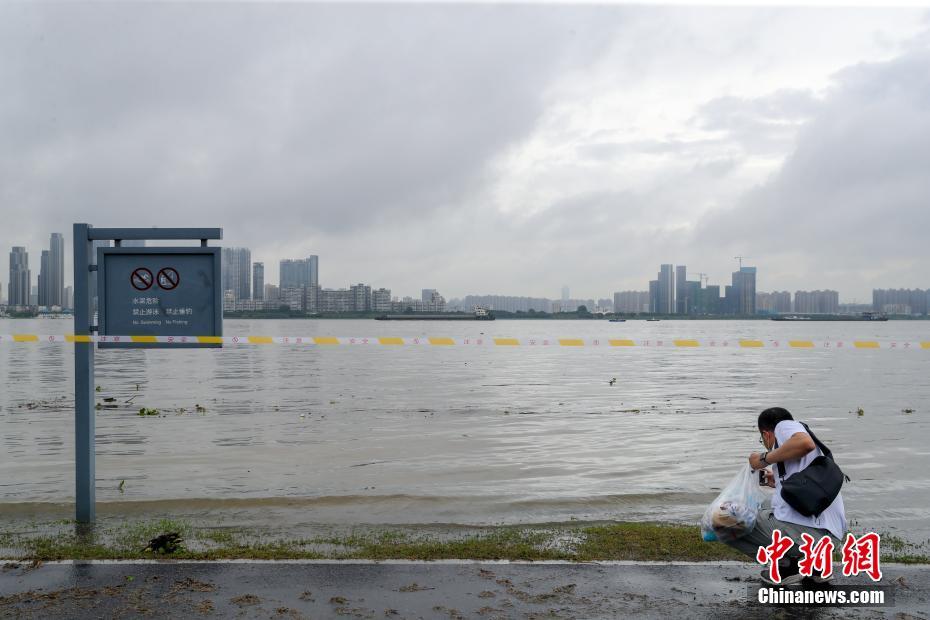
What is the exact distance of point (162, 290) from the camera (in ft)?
25.4

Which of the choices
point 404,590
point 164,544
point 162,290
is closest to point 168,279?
point 162,290

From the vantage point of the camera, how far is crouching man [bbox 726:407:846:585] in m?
5.46

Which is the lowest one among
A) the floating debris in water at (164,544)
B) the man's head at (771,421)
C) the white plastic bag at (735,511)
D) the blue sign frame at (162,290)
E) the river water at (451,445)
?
the river water at (451,445)

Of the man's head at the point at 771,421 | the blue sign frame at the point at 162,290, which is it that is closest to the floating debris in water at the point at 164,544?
the blue sign frame at the point at 162,290

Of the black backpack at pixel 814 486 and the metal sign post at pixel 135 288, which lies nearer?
the black backpack at pixel 814 486

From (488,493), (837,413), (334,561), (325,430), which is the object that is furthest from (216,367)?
(334,561)

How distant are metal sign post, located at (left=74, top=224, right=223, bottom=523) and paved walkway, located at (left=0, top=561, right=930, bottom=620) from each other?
1.92 m

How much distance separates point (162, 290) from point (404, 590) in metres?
4.03

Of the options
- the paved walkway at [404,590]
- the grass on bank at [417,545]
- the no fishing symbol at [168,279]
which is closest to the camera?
the paved walkway at [404,590]

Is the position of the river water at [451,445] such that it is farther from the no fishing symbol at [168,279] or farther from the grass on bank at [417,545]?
the no fishing symbol at [168,279]

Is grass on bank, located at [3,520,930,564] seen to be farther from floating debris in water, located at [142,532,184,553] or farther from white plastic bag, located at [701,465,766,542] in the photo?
white plastic bag, located at [701,465,766,542]

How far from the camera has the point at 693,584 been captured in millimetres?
5594

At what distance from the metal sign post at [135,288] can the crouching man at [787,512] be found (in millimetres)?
5018

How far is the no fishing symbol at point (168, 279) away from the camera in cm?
772
